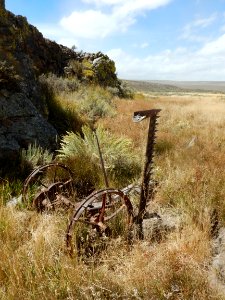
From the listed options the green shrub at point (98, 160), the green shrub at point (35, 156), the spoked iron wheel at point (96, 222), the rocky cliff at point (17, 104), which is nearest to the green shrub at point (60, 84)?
the rocky cliff at point (17, 104)

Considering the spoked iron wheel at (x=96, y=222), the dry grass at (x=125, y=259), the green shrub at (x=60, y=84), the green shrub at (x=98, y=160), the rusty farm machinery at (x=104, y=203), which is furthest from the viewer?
the green shrub at (x=60, y=84)

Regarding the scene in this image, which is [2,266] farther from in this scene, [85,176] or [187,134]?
[187,134]

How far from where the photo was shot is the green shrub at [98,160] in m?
5.74

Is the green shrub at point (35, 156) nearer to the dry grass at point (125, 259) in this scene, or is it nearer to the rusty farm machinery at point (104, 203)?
the rusty farm machinery at point (104, 203)

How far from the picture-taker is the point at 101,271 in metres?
3.25

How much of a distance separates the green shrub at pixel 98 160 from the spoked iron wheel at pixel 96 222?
Result: 1.38m

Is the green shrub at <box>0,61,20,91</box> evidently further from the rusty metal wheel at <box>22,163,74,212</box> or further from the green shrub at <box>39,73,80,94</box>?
the green shrub at <box>39,73,80,94</box>

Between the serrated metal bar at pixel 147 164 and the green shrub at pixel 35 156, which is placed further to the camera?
the green shrub at pixel 35 156

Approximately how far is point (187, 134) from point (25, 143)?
15.8ft

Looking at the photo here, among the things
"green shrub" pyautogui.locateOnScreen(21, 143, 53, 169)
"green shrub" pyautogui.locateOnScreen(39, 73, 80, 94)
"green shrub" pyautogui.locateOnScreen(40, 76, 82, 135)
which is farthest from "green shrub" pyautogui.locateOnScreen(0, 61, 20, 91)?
"green shrub" pyautogui.locateOnScreen(39, 73, 80, 94)

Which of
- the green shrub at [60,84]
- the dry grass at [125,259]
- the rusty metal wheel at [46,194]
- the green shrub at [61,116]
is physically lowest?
the dry grass at [125,259]

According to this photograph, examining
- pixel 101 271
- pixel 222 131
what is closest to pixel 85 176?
pixel 101 271

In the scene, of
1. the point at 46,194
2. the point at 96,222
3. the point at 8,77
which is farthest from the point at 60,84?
the point at 96,222

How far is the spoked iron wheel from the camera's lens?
3.52 metres
